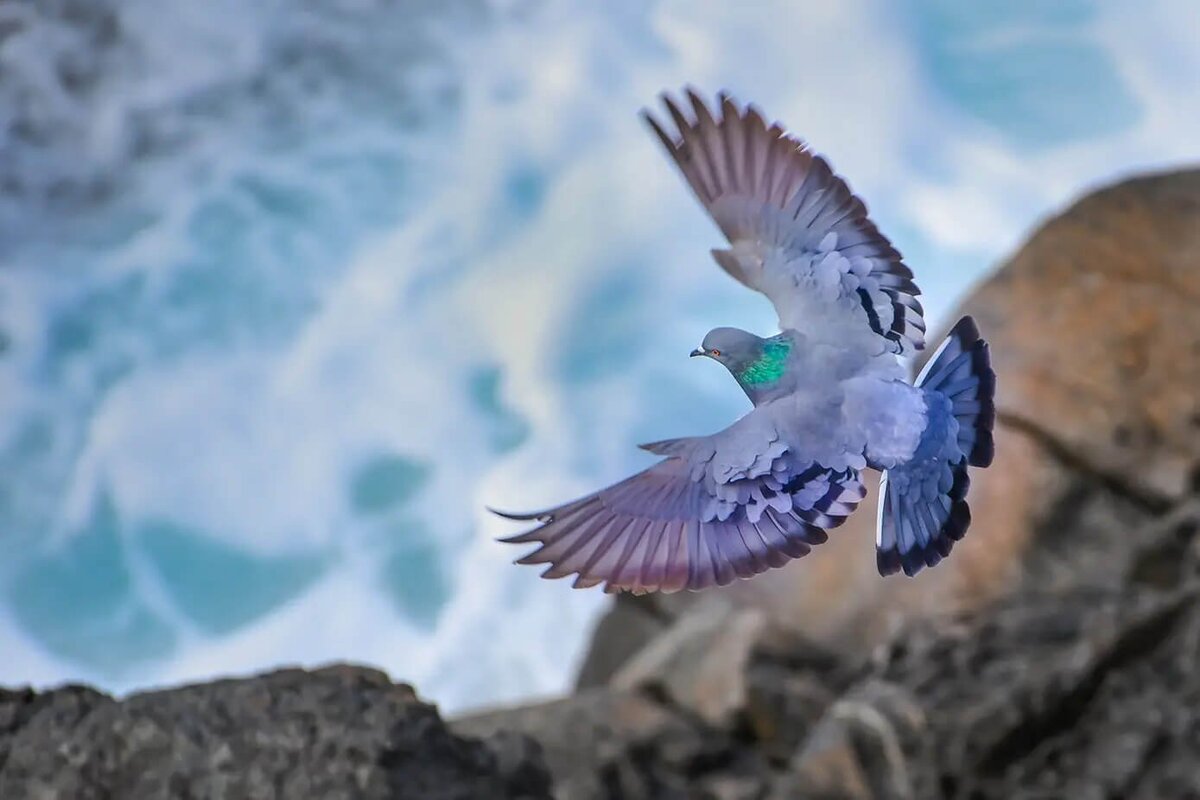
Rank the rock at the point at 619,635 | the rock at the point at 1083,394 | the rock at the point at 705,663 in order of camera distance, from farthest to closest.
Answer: the rock at the point at 619,635
the rock at the point at 705,663
the rock at the point at 1083,394

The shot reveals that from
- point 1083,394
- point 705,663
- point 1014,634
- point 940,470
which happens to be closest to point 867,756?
point 1014,634

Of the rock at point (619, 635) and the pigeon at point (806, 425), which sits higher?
the rock at point (619, 635)

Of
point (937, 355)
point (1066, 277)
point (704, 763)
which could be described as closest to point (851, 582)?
point (704, 763)

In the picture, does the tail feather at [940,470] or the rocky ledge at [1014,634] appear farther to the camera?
the rocky ledge at [1014,634]

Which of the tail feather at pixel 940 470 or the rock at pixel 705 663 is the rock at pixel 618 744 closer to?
the rock at pixel 705 663

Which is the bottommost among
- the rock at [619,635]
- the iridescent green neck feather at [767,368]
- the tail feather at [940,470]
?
the tail feather at [940,470]

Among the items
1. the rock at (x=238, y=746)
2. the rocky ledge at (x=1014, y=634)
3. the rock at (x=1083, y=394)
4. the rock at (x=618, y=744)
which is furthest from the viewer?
the rock at (x=1083, y=394)

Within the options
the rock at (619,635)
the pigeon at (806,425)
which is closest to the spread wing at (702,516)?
the pigeon at (806,425)

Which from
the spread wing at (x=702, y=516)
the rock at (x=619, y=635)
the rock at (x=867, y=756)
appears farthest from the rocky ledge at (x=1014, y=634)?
the spread wing at (x=702, y=516)
